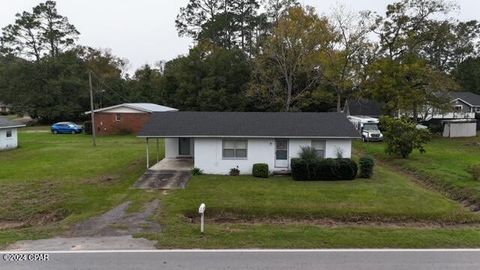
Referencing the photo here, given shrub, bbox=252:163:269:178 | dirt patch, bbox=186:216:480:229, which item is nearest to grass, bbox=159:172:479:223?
dirt patch, bbox=186:216:480:229

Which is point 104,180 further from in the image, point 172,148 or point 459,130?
point 459,130

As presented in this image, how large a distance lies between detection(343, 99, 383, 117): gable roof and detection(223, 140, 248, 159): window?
3846 cm

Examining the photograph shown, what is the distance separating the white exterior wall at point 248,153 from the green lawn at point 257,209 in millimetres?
1107

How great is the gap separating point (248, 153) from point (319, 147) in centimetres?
405

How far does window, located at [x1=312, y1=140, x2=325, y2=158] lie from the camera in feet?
79.8

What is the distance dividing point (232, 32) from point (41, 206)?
55.8 metres

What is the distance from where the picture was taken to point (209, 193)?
19.2 metres

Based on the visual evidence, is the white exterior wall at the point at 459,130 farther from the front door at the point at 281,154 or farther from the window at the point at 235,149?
the window at the point at 235,149

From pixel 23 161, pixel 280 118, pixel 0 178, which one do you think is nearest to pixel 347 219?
pixel 280 118

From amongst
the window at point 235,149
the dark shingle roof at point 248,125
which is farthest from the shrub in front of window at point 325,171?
the window at point 235,149
